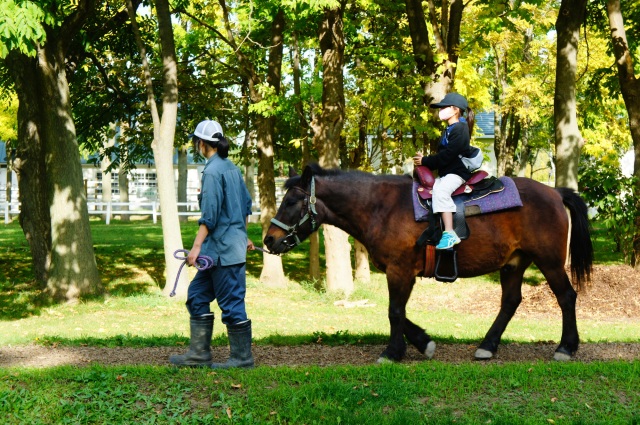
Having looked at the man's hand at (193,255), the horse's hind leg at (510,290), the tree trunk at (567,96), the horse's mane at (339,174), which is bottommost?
the horse's hind leg at (510,290)

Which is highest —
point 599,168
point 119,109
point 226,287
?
point 119,109

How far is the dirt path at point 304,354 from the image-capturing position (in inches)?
344

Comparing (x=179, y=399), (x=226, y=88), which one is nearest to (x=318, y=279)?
(x=226, y=88)

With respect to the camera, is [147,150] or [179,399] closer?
[179,399]

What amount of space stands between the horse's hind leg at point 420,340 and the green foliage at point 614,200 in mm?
12244

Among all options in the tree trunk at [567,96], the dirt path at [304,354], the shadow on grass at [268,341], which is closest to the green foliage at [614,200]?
the tree trunk at [567,96]

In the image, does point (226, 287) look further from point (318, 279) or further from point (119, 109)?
point (119, 109)

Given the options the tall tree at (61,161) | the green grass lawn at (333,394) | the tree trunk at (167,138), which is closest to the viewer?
the green grass lawn at (333,394)

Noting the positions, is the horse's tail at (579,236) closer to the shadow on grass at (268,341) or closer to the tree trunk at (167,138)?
the shadow on grass at (268,341)

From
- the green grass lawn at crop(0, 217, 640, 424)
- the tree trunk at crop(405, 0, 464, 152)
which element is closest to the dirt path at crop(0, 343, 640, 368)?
the green grass lawn at crop(0, 217, 640, 424)

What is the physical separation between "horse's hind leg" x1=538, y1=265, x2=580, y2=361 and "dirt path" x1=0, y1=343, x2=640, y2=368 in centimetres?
17

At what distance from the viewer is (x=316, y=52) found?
91.4ft

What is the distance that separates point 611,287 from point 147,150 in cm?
1389

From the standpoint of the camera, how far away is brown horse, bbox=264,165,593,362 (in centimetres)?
859
